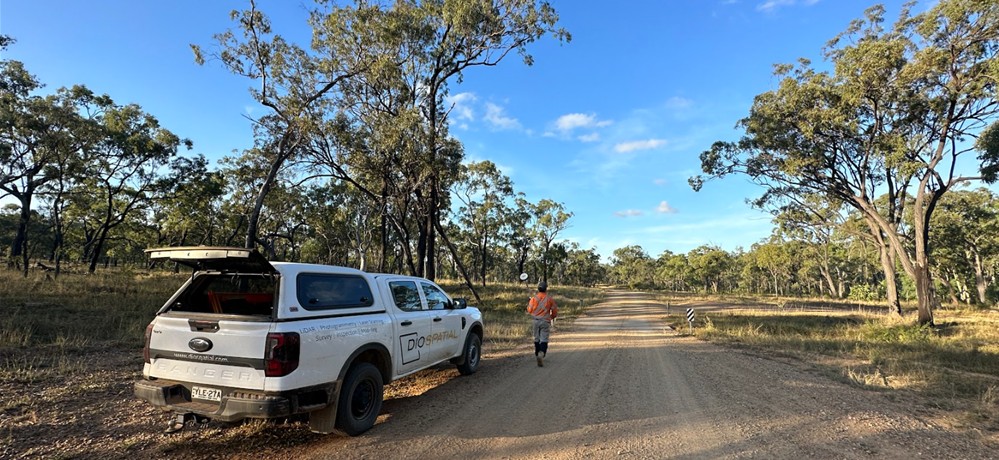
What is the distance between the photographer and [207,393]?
12.8 ft

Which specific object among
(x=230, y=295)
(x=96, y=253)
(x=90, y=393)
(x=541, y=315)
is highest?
(x=96, y=253)

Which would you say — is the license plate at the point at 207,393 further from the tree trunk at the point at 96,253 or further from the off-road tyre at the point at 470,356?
the tree trunk at the point at 96,253

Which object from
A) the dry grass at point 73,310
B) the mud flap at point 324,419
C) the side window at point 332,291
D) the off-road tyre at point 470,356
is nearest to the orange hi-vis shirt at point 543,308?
the off-road tyre at point 470,356

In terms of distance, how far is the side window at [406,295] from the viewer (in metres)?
5.77

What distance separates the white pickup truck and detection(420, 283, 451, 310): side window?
1054mm

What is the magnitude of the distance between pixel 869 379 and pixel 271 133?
21.8 meters

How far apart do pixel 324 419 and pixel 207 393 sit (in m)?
1.09

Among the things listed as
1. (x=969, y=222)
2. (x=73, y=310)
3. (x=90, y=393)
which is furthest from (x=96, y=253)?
(x=969, y=222)

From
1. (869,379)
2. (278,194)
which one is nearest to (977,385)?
(869,379)

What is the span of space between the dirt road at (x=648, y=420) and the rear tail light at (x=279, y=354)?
0.97m

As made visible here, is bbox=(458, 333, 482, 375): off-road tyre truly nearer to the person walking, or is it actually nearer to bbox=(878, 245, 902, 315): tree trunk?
the person walking

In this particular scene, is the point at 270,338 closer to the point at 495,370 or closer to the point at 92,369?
the point at 495,370

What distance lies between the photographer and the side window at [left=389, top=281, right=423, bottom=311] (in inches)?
227

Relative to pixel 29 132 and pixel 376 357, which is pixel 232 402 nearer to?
pixel 376 357
